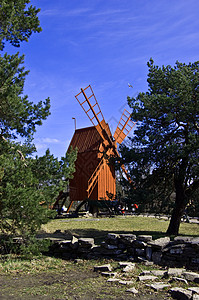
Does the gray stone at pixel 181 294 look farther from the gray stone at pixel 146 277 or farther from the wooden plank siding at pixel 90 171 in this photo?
the wooden plank siding at pixel 90 171

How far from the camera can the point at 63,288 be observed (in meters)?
6.01

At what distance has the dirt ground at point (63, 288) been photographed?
547cm

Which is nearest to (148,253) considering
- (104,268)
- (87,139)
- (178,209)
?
(104,268)

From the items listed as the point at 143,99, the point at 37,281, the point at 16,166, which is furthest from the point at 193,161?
the point at 37,281

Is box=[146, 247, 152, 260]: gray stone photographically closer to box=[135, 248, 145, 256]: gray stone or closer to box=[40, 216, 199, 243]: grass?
box=[135, 248, 145, 256]: gray stone

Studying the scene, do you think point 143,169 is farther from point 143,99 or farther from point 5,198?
point 5,198

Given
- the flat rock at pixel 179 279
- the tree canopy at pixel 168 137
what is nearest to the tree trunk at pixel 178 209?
the tree canopy at pixel 168 137

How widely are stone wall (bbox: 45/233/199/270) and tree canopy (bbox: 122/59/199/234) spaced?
4.82 metres

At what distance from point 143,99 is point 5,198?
27.0 ft

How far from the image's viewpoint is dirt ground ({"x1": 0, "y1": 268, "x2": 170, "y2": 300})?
547 centimetres

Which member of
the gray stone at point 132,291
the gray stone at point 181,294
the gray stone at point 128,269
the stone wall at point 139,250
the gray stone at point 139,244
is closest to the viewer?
the gray stone at point 181,294

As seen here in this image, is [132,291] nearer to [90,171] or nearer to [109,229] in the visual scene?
[109,229]

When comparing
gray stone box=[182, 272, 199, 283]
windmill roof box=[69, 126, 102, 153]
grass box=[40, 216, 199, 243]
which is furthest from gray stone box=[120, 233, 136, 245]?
windmill roof box=[69, 126, 102, 153]

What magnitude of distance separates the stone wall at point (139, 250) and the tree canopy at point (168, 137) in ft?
15.8
